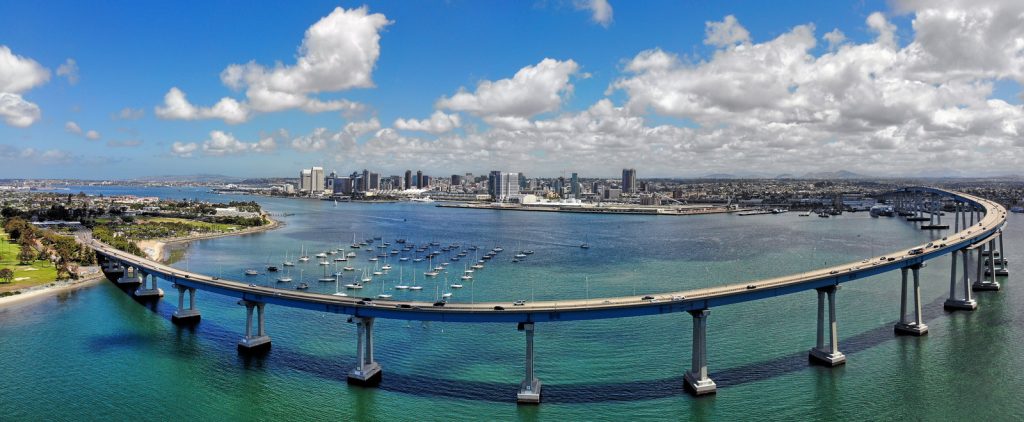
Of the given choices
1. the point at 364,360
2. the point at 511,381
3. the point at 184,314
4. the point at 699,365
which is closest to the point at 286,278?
the point at 184,314

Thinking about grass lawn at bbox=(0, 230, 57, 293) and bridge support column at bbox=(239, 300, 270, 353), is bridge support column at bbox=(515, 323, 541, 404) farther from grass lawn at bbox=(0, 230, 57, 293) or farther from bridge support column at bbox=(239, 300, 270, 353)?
grass lawn at bbox=(0, 230, 57, 293)

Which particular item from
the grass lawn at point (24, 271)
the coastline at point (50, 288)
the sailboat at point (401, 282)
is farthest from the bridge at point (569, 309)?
the grass lawn at point (24, 271)

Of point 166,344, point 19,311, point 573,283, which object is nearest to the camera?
point 166,344

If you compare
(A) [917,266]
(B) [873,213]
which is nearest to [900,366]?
(A) [917,266]

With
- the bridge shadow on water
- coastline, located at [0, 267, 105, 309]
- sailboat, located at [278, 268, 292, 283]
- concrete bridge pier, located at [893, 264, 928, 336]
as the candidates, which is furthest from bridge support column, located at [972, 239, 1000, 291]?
coastline, located at [0, 267, 105, 309]

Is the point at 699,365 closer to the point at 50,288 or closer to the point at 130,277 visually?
the point at 130,277

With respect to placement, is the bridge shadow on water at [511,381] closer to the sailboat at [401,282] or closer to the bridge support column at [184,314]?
the bridge support column at [184,314]

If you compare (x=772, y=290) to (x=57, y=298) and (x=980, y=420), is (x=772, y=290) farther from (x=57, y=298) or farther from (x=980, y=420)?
(x=57, y=298)

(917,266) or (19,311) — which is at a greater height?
(917,266)
